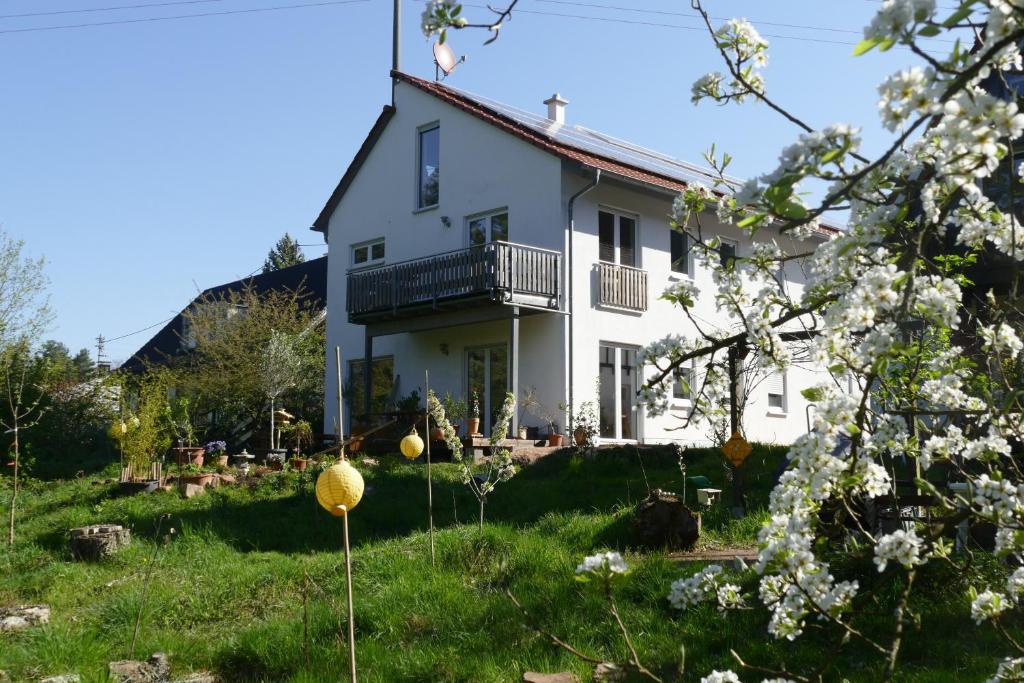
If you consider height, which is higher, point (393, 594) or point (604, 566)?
point (604, 566)

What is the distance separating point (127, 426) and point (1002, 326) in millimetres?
14020

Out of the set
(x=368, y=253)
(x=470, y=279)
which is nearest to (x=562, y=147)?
(x=470, y=279)

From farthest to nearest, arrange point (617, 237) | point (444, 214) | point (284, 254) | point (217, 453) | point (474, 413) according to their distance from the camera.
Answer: point (284, 254) < point (444, 214) < point (617, 237) < point (474, 413) < point (217, 453)

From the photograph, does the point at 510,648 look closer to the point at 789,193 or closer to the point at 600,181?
the point at 789,193

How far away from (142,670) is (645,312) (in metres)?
14.7

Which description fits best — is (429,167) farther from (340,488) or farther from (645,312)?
(340,488)

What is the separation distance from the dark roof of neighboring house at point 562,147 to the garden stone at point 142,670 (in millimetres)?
13051

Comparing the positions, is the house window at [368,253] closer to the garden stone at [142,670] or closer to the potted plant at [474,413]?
the potted plant at [474,413]

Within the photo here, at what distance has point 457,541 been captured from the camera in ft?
31.9

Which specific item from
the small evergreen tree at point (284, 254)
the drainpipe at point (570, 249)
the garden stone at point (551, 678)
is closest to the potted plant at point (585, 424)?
the drainpipe at point (570, 249)

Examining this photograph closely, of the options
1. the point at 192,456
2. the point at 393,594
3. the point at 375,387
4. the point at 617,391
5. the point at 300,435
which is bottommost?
the point at 393,594

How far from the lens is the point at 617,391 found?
65.2 ft

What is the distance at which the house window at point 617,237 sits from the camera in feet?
66.5

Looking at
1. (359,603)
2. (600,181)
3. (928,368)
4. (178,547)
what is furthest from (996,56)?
(600,181)
